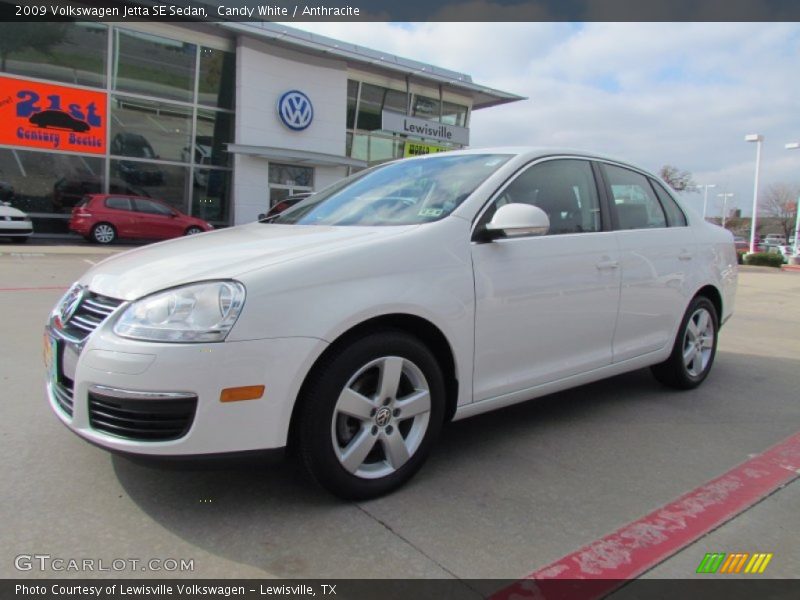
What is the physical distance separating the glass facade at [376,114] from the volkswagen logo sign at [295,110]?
2615 mm

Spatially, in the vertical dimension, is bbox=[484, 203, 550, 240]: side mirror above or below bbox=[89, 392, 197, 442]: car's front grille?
above

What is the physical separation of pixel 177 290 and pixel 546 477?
1.94 metres

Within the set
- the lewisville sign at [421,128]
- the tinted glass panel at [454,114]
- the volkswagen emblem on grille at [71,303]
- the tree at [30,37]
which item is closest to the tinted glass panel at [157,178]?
the tree at [30,37]

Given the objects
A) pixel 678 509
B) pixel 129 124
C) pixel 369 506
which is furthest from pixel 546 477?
pixel 129 124

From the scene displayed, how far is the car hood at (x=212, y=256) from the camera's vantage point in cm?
238

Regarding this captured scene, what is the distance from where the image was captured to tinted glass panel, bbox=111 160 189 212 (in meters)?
19.1

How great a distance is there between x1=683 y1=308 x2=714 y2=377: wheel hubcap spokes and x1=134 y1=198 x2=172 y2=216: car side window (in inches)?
628

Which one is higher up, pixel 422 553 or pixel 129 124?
pixel 129 124

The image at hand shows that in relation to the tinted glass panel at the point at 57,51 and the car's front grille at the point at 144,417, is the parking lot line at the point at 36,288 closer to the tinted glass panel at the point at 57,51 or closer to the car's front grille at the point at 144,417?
the car's front grille at the point at 144,417

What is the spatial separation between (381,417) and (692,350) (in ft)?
9.66

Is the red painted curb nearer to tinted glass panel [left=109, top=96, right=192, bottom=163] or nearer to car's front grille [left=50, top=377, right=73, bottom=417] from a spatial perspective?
car's front grille [left=50, top=377, right=73, bottom=417]

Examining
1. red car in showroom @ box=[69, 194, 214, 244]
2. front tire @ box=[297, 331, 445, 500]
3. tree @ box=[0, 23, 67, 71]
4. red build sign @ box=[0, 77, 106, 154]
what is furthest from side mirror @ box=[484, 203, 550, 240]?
tree @ box=[0, 23, 67, 71]

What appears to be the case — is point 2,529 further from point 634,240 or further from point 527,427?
point 634,240

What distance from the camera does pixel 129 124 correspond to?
19031mm
